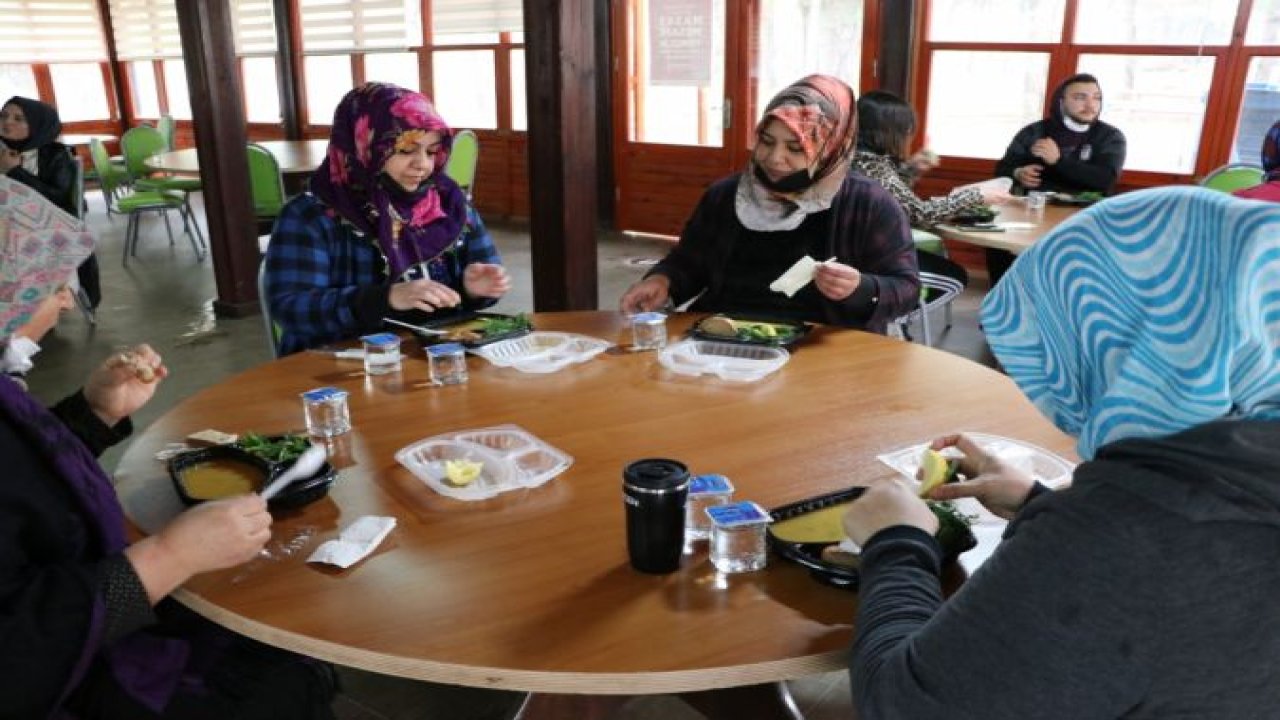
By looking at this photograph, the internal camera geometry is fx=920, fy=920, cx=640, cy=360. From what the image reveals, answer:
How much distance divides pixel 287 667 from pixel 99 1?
38.3ft

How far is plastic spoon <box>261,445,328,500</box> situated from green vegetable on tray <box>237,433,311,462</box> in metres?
0.03

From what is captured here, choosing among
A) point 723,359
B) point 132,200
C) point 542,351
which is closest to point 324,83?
point 132,200

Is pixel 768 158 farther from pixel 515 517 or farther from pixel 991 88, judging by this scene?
pixel 991 88

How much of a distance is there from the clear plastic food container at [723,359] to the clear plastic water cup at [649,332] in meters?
0.03

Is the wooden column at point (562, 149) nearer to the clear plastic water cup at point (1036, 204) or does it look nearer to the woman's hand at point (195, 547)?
the clear plastic water cup at point (1036, 204)

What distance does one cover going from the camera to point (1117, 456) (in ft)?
2.50

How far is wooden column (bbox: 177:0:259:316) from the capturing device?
4852mm

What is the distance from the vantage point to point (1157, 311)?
0.77m

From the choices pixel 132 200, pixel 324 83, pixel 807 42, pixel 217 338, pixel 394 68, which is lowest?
pixel 217 338

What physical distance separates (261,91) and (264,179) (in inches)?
198

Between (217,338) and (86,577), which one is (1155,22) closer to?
(217,338)

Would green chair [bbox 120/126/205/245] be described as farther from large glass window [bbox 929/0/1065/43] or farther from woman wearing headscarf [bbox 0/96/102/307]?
large glass window [bbox 929/0/1065/43]

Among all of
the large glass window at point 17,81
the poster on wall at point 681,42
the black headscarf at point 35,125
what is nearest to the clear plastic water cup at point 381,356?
the black headscarf at point 35,125

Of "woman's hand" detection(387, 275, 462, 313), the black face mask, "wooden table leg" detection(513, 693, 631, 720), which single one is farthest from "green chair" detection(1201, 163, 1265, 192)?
"wooden table leg" detection(513, 693, 631, 720)
